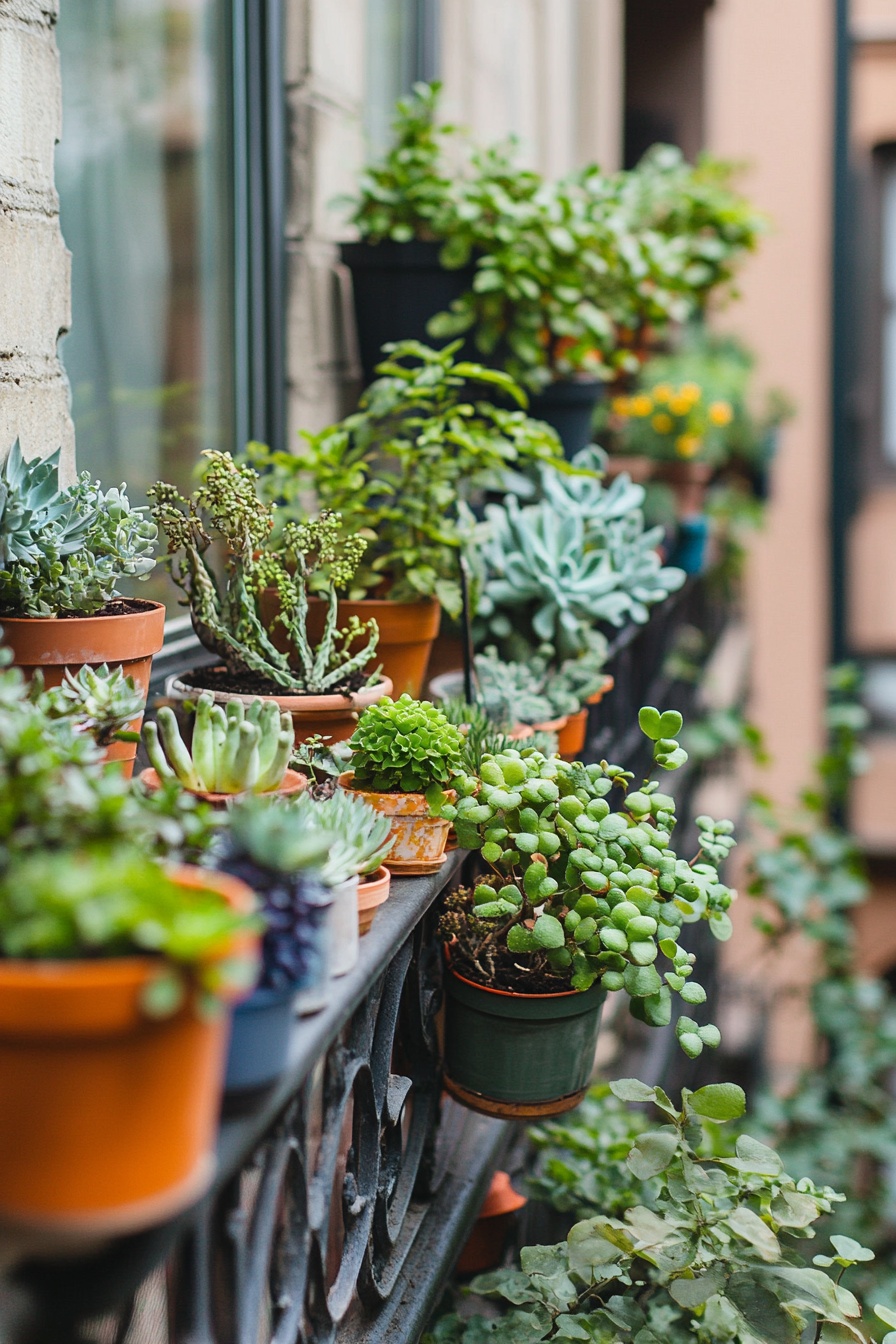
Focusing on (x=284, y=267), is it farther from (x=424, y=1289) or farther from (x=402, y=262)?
(x=424, y=1289)

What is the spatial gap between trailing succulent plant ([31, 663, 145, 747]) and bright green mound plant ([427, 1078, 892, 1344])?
1.96ft

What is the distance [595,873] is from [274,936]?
49 centimetres

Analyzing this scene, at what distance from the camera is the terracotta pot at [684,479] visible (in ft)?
11.7

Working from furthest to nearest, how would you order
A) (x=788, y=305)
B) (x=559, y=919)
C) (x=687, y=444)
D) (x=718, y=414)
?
(x=788, y=305), (x=718, y=414), (x=687, y=444), (x=559, y=919)

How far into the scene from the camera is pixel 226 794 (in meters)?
0.97

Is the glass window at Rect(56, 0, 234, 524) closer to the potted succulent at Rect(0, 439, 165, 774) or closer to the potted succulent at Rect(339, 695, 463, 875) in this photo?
the potted succulent at Rect(0, 439, 165, 774)

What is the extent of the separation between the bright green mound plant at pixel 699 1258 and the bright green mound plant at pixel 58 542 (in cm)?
71

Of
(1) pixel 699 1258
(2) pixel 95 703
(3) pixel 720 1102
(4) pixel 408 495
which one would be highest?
(4) pixel 408 495

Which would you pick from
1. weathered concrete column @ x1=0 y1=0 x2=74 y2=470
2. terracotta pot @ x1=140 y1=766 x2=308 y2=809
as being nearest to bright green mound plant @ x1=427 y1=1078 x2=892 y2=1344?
terracotta pot @ x1=140 y1=766 x2=308 y2=809

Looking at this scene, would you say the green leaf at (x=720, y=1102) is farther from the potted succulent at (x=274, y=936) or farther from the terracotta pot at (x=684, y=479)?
the terracotta pot at (x=684, y=479)

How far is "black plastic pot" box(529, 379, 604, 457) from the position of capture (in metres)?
2.31

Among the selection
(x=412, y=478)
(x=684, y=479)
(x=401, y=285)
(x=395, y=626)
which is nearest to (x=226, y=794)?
(x=395, y=626)

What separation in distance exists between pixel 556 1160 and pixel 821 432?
5.69 metres

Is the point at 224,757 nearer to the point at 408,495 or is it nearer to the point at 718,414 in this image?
the point at 408,495
